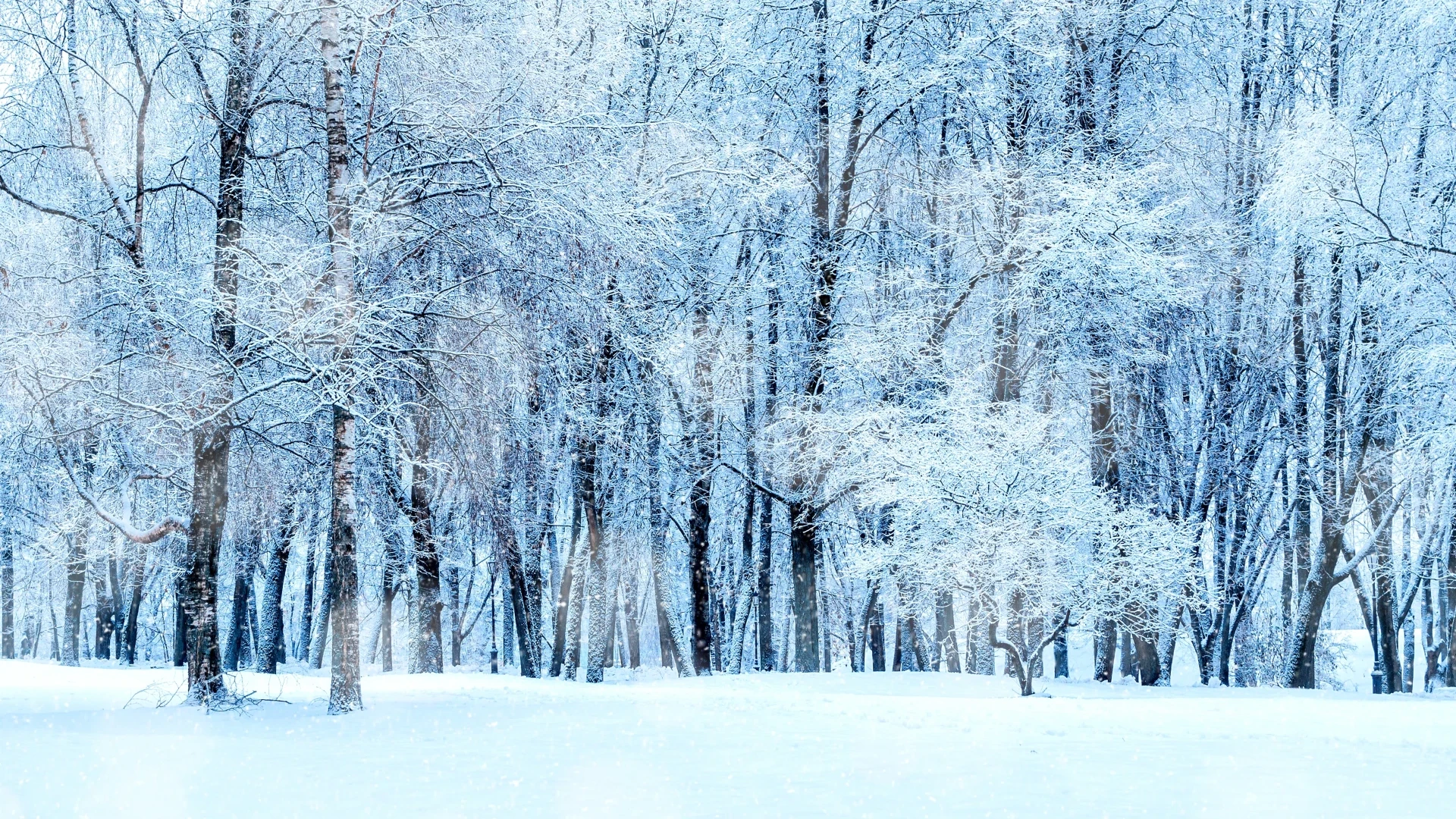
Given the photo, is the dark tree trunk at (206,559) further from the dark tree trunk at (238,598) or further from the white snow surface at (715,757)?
the dark tree trunk at (238,598)

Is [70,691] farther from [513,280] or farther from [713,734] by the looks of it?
[713,734]

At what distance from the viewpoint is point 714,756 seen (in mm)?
9219

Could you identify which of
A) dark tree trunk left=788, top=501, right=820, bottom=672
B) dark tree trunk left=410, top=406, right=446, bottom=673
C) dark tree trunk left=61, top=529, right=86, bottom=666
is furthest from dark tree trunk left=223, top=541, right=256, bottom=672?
dark tree trunk left=788, top=501, right=820, bottom=672

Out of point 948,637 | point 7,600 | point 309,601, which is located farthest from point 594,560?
point 7,600

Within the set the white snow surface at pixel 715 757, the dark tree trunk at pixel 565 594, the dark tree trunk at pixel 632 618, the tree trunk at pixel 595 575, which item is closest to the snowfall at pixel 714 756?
the white snow surface at pixel 715 757

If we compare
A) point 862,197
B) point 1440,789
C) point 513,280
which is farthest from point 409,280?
point 862,197

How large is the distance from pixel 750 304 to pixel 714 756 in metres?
13.3

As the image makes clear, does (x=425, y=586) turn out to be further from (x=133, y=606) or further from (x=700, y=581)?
(x=133, y=606)

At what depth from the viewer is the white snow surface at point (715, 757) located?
715 centimetres

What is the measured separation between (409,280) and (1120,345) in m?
13.5

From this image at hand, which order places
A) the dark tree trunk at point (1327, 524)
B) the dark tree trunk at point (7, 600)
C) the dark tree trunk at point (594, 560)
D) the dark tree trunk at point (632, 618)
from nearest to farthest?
the dark tree trunk at point (594, 560)
the dark tree trunk at point (1327, 524)
the dark tree trunk at point (7, 600)
the dark tree trunk at point (632, 618)

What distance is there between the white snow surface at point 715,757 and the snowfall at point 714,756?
33 millimetres

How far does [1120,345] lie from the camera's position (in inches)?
836

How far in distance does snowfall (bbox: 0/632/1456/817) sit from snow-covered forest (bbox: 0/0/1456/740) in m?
2.10
